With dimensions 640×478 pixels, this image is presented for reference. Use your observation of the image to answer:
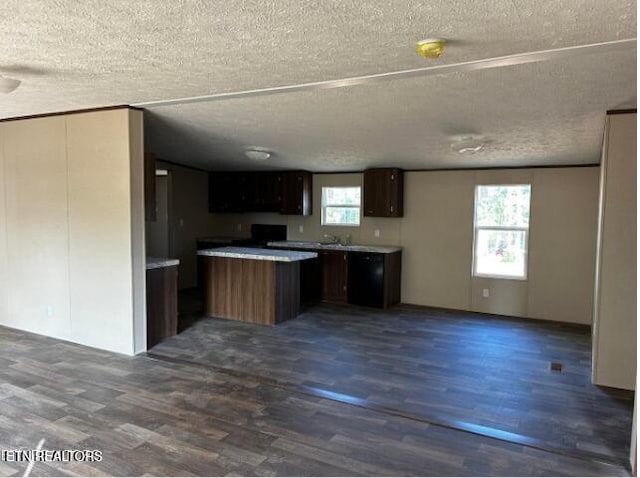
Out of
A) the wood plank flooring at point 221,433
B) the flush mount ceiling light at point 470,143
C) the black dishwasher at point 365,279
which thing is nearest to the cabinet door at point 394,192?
the black dishwasher at point 365,279

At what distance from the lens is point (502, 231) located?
20.4ft

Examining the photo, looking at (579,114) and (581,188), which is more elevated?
(579,114)

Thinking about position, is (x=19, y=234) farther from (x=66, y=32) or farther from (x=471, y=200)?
(x=471, y=200)

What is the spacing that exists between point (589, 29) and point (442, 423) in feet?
7.72

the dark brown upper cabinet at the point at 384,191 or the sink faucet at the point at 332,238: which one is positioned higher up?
the dark brown upper cabinet at the point at 384,191

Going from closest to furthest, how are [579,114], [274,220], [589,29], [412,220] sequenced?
[589,29], [579,114], [412,220], [274,220]

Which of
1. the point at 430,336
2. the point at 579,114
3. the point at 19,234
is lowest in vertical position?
the point at 430,336

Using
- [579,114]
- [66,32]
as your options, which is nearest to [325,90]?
[66,32]

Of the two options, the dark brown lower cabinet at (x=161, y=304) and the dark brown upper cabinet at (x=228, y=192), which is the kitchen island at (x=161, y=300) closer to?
the dark brown lower cabinet at (x=161, y=304)

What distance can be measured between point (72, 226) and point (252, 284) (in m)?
2.05

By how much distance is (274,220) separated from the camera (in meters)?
7.93

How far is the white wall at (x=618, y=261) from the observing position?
3408 millimetres

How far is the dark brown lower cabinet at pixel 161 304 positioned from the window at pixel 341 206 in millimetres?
3309

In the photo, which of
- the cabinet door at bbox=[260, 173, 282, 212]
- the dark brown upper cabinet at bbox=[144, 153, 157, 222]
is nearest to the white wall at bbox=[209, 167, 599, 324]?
the cabinet door at bbox=[260, 173, 282, 212]
